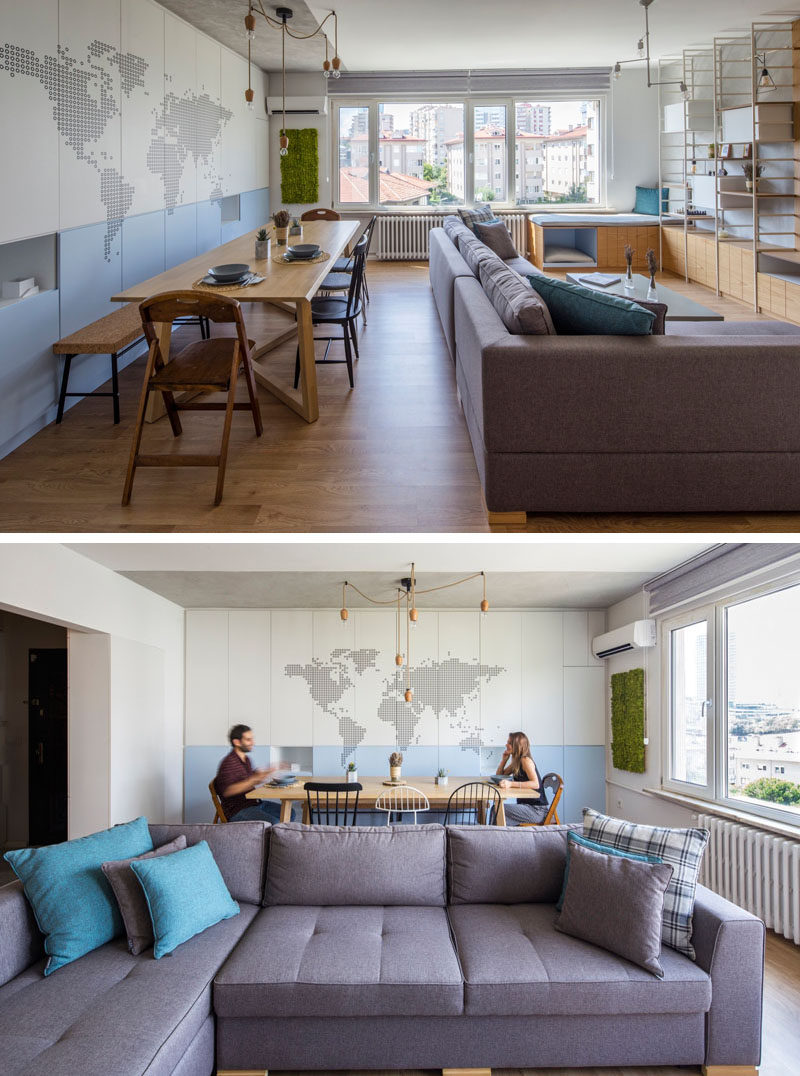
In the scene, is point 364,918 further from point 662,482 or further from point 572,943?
point 662,482

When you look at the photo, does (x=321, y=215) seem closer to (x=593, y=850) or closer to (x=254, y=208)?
(x=254, y=208)

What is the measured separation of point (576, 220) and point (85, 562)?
846 centimetres

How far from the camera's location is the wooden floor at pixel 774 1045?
334 cm

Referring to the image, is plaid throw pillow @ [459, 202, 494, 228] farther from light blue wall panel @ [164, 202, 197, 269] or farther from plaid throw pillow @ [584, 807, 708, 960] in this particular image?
plaid throw pillow @ [584, 807, 708, 960]

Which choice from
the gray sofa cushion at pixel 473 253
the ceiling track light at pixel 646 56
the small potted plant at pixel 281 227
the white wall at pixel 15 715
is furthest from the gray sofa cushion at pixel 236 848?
the ceiling track light at pixel 646 56

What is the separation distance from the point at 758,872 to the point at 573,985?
237cm

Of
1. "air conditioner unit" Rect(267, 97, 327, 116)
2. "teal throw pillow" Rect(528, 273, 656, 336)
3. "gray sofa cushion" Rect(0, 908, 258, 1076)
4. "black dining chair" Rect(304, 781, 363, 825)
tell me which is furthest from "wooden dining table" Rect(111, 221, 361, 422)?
"air conditioner unit" Rect(267, 97, 327, 116)

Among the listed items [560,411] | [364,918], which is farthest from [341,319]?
[364,918]

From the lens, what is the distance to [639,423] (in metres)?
3.76

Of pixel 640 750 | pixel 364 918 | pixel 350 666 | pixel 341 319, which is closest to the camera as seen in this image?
pixel 364 918

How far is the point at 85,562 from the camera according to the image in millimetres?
6676

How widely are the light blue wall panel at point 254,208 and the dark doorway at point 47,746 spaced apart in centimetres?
599

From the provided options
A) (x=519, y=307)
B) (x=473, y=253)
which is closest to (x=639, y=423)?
(x=519, y=307)

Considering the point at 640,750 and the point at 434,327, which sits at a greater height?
the point at 434,327
